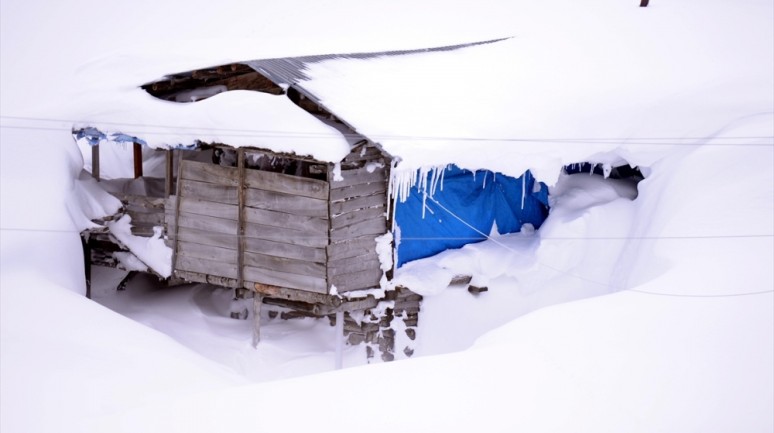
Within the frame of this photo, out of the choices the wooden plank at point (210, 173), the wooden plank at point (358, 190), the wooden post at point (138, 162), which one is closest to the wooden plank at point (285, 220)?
the wooden plank at point (358, 190)

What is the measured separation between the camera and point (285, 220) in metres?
12.4

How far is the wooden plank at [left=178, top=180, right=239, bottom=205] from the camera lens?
12.7 metres

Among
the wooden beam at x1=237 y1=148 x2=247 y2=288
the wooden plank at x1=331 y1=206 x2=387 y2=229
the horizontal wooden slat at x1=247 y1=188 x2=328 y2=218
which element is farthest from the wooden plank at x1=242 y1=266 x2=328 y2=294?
the horizontal wooden slat at x1=247 y1=188 x2=328 y2=218

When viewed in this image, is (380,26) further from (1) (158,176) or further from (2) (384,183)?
(2) (384,183)

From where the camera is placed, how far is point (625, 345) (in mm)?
8609

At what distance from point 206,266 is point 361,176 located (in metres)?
3.22

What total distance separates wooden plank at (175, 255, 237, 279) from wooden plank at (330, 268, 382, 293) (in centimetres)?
188

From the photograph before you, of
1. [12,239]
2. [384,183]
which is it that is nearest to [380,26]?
[384,183]

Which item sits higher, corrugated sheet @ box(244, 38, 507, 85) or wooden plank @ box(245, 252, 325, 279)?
corrugated sheet @ box(244, 38, 507, 85)

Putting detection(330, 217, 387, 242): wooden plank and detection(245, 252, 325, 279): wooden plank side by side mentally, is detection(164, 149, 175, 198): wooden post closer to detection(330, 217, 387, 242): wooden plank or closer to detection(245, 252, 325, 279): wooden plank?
detection(245, 252, 325, 279): wooden plank

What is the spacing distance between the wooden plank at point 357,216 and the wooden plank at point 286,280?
965 millimetres

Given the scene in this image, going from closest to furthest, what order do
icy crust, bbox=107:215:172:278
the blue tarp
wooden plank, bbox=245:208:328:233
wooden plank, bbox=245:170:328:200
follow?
wooden plank, bbox=245:170:328:200 → wooden plank, bbox=245:208:328:233 → the blue tarp → icy crust, bbox=107:215:172:278

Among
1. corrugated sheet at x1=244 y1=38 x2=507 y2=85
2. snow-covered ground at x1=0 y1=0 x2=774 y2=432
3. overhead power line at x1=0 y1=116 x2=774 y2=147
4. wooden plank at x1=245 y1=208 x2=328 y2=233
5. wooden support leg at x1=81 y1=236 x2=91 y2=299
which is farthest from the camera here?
wooden support leg at x1=81 y1=236 x2=91 y2=299

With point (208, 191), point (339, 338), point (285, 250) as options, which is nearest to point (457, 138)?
point (285, 250)
